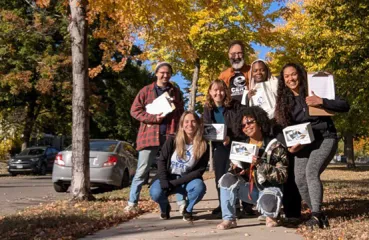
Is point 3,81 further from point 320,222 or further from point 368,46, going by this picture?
point 320,222

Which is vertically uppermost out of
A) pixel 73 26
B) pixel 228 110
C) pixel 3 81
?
pixel 3 81

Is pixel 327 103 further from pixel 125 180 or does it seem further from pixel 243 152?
pixel 125 180

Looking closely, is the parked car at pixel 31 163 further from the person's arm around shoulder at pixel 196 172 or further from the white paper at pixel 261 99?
the white paper at pixel 261 99

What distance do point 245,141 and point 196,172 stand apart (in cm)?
70

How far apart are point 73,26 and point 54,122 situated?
31.9 metres

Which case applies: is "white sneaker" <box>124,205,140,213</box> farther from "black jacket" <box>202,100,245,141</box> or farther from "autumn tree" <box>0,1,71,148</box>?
"autumn tree" <box>0,1,71,148</box>

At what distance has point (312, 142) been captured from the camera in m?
5.32

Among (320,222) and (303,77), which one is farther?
(303,77)

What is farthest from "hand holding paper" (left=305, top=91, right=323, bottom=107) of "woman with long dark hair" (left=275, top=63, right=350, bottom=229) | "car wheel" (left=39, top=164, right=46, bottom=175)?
"car wheel" (left=39, top=164, right=46, bottom=175)

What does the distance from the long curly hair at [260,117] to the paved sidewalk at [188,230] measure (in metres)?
1.11

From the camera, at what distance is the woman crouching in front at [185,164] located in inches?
228

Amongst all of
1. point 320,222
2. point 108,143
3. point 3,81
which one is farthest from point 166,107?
point 3,81

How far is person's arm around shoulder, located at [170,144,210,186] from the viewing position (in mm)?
5797

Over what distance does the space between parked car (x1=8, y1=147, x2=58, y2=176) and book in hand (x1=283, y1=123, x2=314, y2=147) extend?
71.3ft
